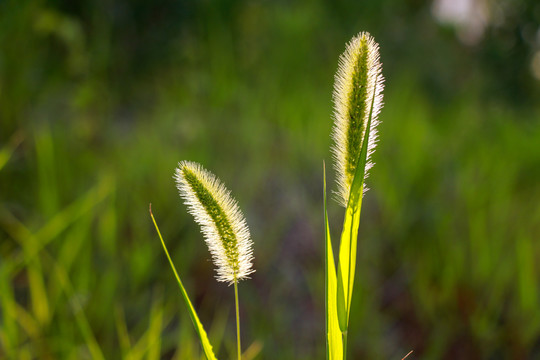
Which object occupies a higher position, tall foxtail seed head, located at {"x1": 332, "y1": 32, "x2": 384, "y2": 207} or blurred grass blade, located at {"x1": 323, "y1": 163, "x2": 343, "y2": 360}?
tall foxtail seed head, located at {"x1": 332, "y1": 32, "x2": 384, "y2": 207}

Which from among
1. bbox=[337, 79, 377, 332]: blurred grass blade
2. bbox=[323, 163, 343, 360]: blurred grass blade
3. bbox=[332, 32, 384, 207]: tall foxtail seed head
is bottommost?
bbox=[323, 163, 343, 360]: blurred grass blade

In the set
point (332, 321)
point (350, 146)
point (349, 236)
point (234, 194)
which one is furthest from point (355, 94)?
point (234, 194)

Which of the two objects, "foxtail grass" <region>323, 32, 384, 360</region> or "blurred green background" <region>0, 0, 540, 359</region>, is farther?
"blurred green background" <region>0, 0, 540, 359</region>

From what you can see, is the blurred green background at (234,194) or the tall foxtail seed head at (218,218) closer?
the tall foxtail seed head at (218,218)

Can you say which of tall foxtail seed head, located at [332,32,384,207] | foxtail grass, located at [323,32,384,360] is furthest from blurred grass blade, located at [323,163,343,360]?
tall foxtail seed head, located at [332,32,384,207]

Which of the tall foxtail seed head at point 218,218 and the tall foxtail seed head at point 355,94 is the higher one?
the tall foxtail seed head at point 355,94

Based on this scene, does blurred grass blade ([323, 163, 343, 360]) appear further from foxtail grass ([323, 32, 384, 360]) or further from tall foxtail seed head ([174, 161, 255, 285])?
tall foxtail seed head ([174, 161, 255, 285])

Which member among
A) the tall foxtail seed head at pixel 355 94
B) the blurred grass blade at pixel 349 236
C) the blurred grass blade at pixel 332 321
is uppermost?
the tall foxtail seed head at pixel 355 94

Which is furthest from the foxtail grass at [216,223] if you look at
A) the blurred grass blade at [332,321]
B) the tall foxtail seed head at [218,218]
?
the blurred grass blade at [332,321]

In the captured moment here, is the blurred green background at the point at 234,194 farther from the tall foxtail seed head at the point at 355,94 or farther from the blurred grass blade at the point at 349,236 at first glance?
the tall foxtail seed head at the point at 355,94
